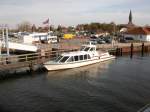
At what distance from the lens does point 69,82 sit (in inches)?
1165

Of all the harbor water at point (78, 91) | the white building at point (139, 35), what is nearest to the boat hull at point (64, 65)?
the harbor water at point (78, 91)

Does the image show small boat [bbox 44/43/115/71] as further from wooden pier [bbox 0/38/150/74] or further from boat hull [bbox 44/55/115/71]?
wooden pier [bbox 0/38/150/74]

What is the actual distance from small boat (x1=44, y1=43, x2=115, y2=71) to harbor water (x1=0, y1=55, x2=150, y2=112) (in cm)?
92

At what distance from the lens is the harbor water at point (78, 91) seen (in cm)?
2150

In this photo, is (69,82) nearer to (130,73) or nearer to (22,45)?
(130,73)

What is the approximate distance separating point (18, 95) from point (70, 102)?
Result: 526 centimetres

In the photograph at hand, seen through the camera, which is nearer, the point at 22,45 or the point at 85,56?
the point at 85,56

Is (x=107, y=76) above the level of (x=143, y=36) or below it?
below

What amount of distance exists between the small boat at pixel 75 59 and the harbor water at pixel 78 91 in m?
0.92

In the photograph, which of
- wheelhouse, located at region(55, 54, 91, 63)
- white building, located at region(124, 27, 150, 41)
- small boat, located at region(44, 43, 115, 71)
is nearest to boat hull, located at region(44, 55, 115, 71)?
small boat, located at region(44, 43, 115, 71)

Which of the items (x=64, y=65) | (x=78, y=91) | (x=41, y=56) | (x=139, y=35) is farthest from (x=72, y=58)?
(x=139, y=35)

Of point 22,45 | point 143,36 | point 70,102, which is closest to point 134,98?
point 70,102

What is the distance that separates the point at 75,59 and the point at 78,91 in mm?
11900

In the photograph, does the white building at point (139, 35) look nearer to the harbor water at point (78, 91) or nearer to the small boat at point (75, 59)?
the small boat at point (75, 59)
